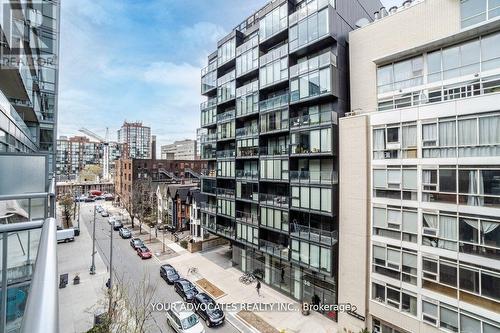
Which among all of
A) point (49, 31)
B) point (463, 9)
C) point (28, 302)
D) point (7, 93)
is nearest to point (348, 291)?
point (463, 9)

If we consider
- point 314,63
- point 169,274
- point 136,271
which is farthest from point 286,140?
point 136,271

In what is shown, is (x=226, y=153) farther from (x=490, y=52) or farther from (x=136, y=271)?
(x=490, y=52)

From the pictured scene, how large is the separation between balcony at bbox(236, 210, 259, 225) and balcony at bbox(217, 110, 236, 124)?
8891 millimetres

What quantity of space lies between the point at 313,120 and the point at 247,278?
1414 cm

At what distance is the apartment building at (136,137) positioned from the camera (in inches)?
4843

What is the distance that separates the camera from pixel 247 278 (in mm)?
21469

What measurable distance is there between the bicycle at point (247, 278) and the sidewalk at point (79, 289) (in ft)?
34.7

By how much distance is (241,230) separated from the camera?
73.4 ft

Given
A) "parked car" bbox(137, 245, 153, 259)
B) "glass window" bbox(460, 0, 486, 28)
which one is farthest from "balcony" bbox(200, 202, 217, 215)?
"glass window" bbox(460, 0, 486, 28)

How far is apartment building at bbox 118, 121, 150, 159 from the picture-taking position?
4843 inches

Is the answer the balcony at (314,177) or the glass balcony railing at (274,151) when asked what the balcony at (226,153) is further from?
the balcony at (314,177)

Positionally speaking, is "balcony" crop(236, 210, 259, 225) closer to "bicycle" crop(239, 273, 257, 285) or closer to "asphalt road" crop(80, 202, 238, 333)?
"bicycle" crop(239, 273, 257, 285)

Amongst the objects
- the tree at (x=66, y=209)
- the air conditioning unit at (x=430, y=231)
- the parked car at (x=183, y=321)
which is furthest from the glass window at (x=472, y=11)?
the tree at (x=66, y=209)

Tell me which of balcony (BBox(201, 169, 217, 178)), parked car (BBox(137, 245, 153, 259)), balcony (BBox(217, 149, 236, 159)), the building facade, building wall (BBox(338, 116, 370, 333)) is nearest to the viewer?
the building facade
